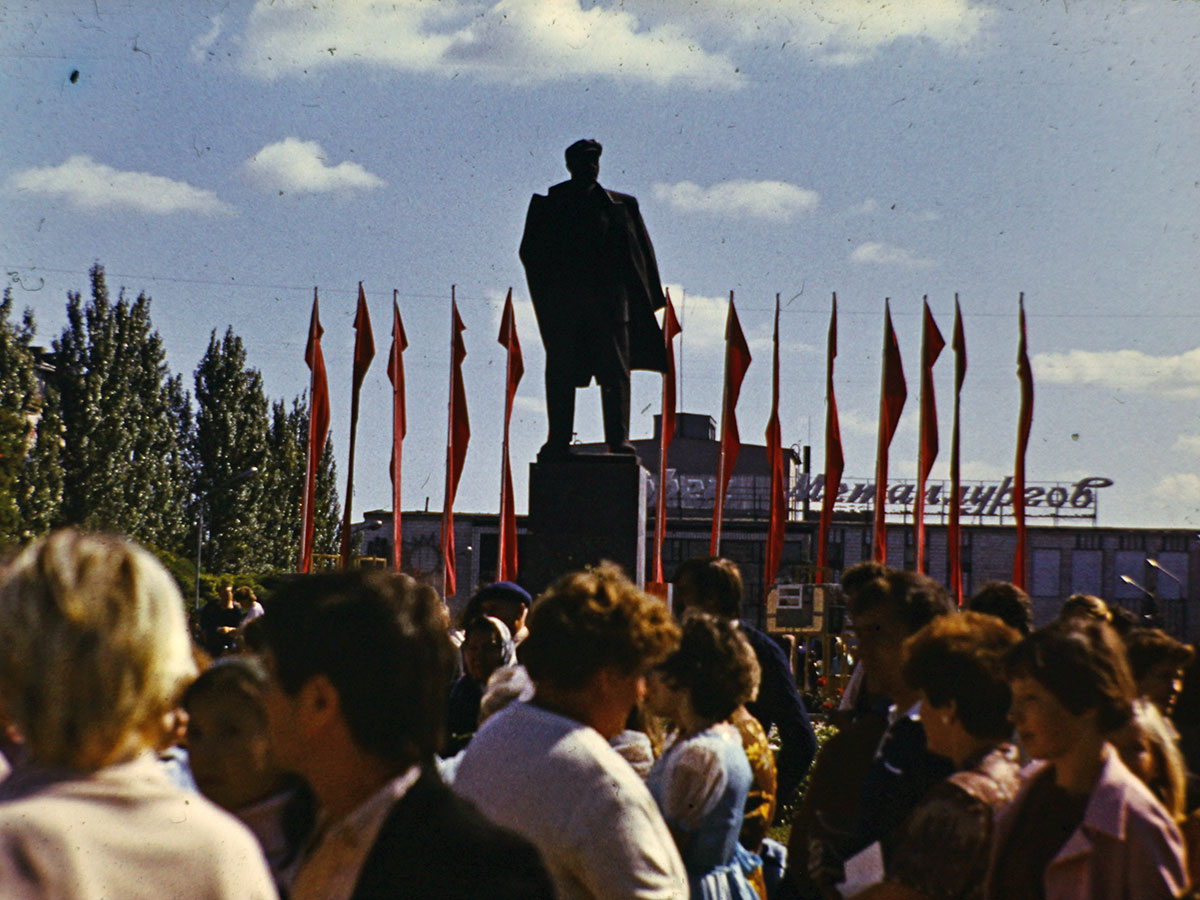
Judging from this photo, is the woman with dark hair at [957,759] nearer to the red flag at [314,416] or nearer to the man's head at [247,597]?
the man's head at [247,597]

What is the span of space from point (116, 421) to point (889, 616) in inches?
1809

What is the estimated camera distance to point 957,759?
3340 millimetres

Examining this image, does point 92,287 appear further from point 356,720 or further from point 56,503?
point 356,720

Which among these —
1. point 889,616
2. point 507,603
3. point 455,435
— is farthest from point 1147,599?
point 889,616

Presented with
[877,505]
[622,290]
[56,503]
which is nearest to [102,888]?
[622,290]

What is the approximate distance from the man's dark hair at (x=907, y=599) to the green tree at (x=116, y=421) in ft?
143

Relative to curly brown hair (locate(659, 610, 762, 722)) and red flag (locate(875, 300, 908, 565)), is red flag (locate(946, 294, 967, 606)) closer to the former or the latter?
red flag (locate(875, 300, 908, 565))

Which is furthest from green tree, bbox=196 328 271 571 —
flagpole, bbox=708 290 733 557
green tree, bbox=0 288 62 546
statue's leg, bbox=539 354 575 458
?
statue's leg, bbox=539 354 575 458

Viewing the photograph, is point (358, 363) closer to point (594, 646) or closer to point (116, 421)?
point (594, 646)

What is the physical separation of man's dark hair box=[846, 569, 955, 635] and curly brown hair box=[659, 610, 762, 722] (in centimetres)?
40

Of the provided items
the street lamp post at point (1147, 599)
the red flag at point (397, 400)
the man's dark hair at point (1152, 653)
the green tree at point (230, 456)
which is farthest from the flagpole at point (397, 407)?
the street lamp post at point (1147, 599)

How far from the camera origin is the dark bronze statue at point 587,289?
10242 mm

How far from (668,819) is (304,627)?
178 cm

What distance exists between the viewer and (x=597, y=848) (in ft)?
9.10
